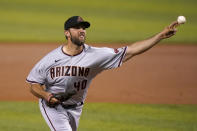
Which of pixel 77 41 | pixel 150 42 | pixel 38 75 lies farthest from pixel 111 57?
pixel 38 75

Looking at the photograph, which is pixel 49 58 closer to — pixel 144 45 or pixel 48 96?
pixel 48 96

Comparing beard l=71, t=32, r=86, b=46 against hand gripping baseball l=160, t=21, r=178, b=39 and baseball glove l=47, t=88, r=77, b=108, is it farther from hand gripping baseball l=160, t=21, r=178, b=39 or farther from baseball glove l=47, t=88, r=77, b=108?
hand gripping baseball l=160, t=21, r=178, b=39

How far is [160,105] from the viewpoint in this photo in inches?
416

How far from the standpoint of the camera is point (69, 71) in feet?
21.5

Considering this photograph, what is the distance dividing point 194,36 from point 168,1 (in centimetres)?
630

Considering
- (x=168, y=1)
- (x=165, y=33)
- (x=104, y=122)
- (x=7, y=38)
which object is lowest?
(x=104, y=122)

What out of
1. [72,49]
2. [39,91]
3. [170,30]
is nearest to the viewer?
[170,30]

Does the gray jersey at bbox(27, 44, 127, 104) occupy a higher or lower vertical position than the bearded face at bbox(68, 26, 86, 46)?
lower

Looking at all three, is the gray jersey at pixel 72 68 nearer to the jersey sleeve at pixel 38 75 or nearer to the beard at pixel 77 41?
the jersey sleeve at pixel 38 75

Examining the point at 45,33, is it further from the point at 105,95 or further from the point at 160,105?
the point at 160,105

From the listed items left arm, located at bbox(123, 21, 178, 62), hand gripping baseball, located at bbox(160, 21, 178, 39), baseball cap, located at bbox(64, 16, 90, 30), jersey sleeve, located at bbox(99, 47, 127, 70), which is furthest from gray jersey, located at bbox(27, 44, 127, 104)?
hand gripping baseball, located at bbox(160, 21, 178, 39)

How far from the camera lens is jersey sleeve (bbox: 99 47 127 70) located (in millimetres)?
6680

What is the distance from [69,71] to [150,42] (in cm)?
104

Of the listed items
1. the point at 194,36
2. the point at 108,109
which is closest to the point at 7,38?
the point at 194,36
